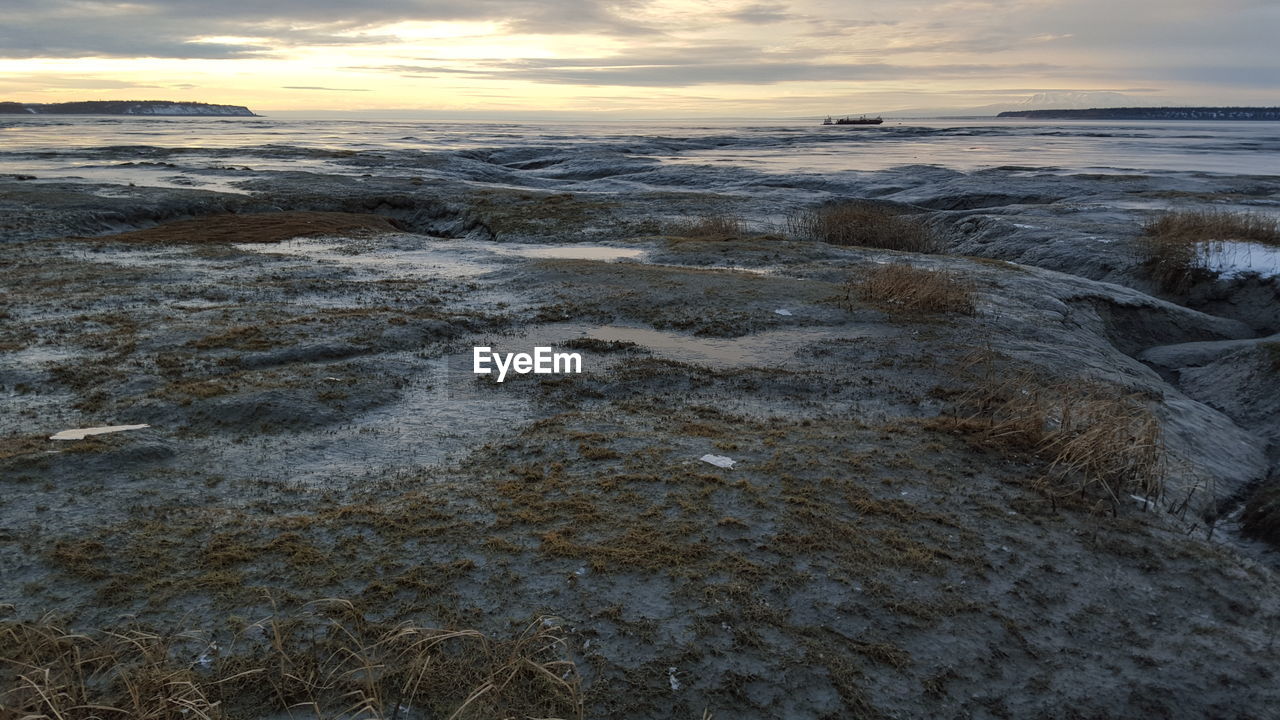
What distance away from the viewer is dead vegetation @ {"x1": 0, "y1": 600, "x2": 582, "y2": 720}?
3.37 metres

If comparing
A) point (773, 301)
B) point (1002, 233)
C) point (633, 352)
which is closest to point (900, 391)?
point (633, 352)

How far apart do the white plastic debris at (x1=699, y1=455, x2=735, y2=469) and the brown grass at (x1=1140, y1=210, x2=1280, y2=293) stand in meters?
12.7

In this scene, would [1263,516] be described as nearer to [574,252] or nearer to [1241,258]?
[1241,258]

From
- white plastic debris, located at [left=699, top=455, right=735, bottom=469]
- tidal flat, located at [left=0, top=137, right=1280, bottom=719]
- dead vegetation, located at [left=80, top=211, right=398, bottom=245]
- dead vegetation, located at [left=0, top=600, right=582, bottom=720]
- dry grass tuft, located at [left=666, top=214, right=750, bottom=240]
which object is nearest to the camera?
dead vegetation, located at [left=0, top=600, right=582, bottom=720]

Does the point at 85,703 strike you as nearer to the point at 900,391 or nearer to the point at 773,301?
the point at 900,391

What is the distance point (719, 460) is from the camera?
6340mm

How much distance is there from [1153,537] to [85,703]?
238 inches

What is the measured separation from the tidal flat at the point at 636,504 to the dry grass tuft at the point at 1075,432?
0.04m

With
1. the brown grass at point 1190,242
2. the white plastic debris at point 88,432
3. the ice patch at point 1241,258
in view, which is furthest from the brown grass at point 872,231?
the white plastic debris at point 88,432

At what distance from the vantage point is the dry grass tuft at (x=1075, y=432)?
607 centimetres

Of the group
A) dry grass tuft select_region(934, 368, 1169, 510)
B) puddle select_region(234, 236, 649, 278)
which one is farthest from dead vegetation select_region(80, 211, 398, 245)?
dry grass tuft select_region(934, 368, 1169, 510)

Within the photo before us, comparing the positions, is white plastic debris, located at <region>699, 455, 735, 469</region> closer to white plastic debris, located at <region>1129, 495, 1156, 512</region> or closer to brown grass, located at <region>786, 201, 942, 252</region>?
white plastic debris, located at <region>1129, 495, 1156, 512</region>
